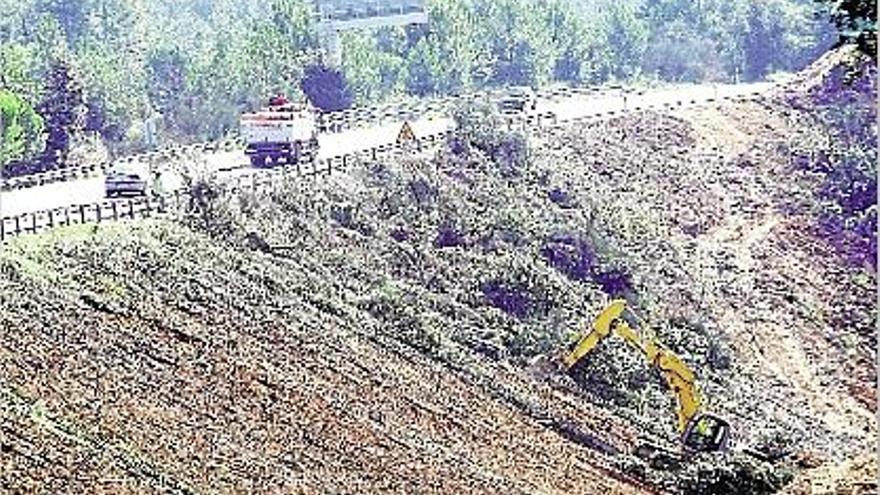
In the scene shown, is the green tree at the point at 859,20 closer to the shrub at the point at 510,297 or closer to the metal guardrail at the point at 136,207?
the metal guardrail at the point at 136,207

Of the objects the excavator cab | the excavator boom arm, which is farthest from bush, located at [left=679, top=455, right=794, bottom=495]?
the excavator boom arm

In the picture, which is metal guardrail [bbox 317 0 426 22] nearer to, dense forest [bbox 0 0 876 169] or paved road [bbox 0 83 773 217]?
dense forest [bbox 0 0 876 169]

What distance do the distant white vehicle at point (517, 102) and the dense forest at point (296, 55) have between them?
7.55 metres

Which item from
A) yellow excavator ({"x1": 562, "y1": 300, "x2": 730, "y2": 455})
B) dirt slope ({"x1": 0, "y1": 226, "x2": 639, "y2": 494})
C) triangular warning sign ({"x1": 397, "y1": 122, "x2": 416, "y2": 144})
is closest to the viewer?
dirt slope ({"x1": 0, "y1": 226, "x2": 639, "y2": 494})

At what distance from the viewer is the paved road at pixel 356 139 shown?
4284 centimetres

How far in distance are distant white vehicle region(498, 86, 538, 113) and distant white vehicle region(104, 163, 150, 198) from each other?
965 inches

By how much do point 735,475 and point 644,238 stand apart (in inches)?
1169

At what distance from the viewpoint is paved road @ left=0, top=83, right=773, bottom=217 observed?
4284 cm

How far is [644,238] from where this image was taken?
175 ft

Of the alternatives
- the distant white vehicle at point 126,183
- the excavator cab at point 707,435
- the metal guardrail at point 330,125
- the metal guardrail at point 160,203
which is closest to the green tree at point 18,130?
the metal guardrail at point 330,125

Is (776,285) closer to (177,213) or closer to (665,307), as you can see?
(665,307)

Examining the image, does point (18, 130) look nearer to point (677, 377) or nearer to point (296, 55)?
point (296, 55)

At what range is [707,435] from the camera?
3178 cm

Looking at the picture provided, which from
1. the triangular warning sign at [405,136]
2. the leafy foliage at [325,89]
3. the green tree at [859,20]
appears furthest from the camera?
the leafy foliage at [325,89]
